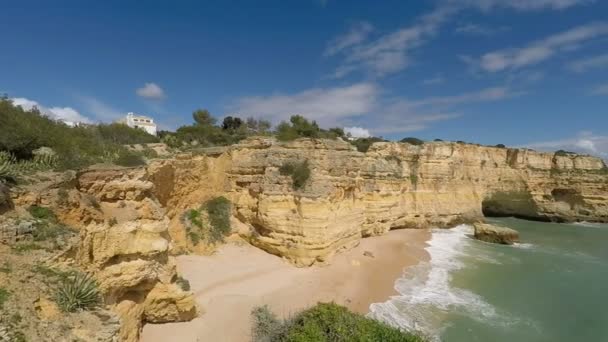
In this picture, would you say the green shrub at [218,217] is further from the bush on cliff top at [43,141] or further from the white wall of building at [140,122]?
the white wall of building at [140,122]

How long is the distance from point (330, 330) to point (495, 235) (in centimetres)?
2083

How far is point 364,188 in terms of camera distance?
2217 centimetres

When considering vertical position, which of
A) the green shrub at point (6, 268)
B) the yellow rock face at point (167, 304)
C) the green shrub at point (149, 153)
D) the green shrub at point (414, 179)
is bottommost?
the yellow rock face at point (167, 304)

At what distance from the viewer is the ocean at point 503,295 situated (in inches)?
444

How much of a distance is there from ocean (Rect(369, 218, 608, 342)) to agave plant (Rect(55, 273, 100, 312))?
919cm

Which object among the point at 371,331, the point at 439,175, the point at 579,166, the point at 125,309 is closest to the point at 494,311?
the point at 371,331

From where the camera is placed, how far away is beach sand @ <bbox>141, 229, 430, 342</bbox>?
32.4ft

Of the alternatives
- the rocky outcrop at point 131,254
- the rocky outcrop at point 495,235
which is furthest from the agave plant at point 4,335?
the rocky outcrop at point 495,235

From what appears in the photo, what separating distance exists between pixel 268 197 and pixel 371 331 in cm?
931

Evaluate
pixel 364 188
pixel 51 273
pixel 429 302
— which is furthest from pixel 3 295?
pixel 364 188

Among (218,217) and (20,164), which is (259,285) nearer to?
(218,217)

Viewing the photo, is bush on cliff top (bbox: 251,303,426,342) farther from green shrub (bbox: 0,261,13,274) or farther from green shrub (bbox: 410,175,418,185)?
green shrub (bbox: 410,175,418,185)

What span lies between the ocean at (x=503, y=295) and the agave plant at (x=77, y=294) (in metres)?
9.19

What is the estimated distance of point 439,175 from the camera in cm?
3038
